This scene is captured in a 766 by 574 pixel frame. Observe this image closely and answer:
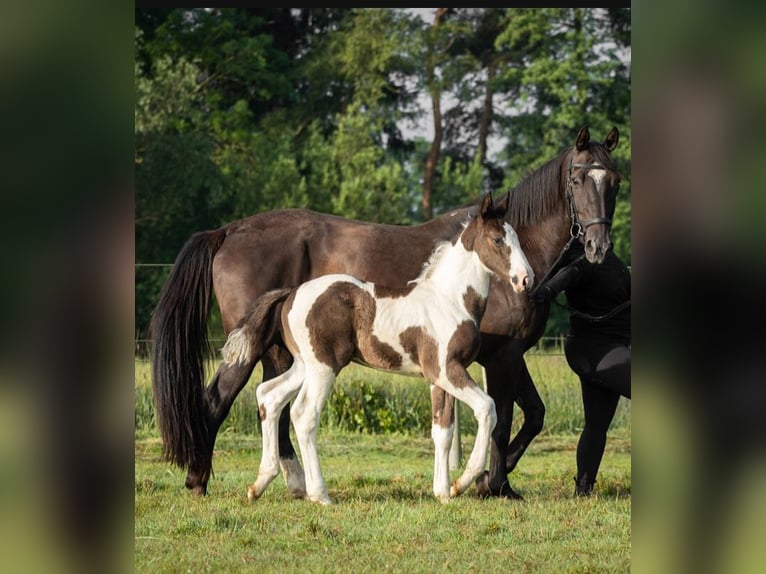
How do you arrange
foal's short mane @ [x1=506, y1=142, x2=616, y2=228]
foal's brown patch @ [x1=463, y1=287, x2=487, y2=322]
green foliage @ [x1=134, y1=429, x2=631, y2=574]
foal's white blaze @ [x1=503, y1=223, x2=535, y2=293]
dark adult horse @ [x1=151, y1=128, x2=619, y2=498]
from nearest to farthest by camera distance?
1. green foliage @ [x1=134, y1=429, x2=631, y2=574]
2. foal's white blaze @ [x1=503, y1=223, x2=535, y2=293]
3. foal's brown patch @ [x1=463, y1=287, x2=487, y2=322]
4. dark adult horse @ [x1=151, y1=128, x2=619, y2=498]
5. foal's short mane @ [x1=506, y1=142, x2=616, y2=228]

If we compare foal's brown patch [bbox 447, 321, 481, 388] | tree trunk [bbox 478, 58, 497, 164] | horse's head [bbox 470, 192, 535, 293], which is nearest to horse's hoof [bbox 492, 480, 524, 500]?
foal's brown patch [bbox 447, 321, 481, 388]

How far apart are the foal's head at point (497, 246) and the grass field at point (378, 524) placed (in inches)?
51.9

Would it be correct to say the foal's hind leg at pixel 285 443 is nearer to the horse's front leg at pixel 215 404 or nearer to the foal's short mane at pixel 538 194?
the horse's front leg at pixel 215 404

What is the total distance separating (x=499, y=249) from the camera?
6699 millimetres

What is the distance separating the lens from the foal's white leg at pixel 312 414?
655cm

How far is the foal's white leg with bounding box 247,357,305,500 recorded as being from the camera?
6.55m

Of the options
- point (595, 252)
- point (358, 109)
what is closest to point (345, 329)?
point (595, 252)

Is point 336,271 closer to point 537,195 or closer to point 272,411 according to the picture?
point 272,411

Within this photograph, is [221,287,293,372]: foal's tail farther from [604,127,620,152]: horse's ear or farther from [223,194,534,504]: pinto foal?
[604,127,620,152]: horse's ear

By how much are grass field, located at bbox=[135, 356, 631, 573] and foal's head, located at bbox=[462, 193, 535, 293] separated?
1318 millimetres

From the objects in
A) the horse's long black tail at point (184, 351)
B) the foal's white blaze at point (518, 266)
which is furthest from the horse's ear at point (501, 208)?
the horse's long black tail at point (184, 351)
